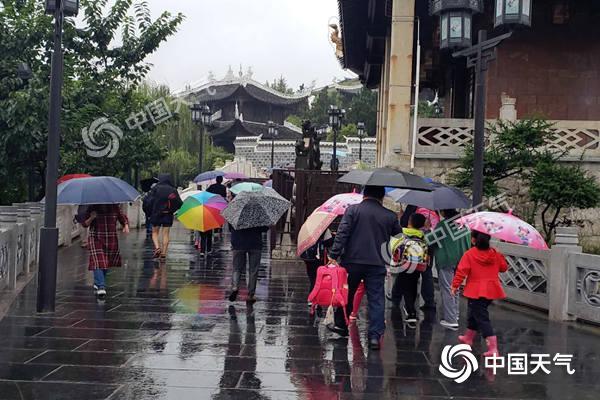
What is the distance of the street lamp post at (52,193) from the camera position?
27.9 feet

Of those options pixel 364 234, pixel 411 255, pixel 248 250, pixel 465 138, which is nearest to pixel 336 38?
pixel 465 138

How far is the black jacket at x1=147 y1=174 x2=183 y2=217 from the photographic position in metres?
14.2

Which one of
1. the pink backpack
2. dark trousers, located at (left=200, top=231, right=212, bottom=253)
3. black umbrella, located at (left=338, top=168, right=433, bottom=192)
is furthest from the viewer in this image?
dark trousers, located at (left=200, top=231, right=212, bottom=253)

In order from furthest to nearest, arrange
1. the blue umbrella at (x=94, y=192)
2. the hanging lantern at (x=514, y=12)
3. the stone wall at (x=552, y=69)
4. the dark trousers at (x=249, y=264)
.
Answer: the stone wall at (x=552, y=69)
the dark trousers at (x=249, y=264)
the hanging lantern at (x=514, y=12)
the blue umbrella at (x=94, y=192)

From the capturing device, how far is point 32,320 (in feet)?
26.7

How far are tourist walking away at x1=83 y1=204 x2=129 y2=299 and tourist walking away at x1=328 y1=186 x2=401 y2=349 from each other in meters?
3.79

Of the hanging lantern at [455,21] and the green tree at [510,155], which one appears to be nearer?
the hanging lantern at [455,21]

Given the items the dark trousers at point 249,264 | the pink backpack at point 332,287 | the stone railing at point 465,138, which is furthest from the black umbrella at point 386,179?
the stone railing at point 465,138

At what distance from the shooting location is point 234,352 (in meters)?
6.84

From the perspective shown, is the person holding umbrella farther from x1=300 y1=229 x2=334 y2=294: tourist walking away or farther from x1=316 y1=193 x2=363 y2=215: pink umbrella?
x1=316 y1=193 x2=363 y2=215: pink umbrella

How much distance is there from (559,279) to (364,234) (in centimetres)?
352

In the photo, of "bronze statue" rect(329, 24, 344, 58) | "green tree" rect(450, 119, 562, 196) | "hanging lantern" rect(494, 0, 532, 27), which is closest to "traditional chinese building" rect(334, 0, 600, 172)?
"hanging lantern" rect(494, 0, 532, 27)

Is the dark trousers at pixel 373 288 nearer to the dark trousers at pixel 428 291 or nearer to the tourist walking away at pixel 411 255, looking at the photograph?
the tourist walking away at pixel 411 255
